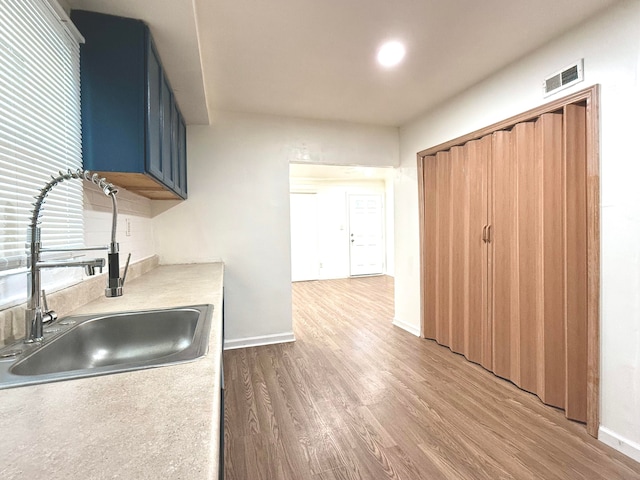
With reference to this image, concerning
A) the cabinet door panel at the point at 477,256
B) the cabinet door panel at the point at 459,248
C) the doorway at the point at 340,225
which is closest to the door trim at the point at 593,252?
the cabinet door panel at the point at 477,256

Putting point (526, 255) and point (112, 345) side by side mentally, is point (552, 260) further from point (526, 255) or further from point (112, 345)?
point (112, 345)

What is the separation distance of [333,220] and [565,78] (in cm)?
506

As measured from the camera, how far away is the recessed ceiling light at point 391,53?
1941mm

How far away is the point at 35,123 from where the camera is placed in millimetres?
1164

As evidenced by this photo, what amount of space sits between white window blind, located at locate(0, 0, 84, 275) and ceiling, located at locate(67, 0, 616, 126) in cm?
30

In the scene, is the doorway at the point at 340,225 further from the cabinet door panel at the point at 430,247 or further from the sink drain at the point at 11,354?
the sink drain at the point at 11,354

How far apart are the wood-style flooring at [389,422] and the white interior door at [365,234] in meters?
3.96

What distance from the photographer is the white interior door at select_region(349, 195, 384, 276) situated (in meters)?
6.83

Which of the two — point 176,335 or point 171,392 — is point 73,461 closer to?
point 171,392

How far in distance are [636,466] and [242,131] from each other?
3.56m

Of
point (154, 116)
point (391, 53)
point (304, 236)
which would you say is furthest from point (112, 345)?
point (304, 236)

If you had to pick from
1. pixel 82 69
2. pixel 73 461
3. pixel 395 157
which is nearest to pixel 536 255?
pixel 395 157

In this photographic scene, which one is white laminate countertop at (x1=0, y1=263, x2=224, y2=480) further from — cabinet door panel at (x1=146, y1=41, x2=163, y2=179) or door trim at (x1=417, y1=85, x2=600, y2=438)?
door trim at (x1=417, y1=85, x2=600, y2=438)

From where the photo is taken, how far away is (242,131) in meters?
3.01
